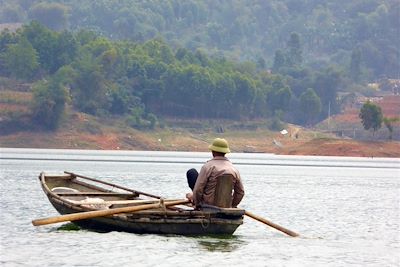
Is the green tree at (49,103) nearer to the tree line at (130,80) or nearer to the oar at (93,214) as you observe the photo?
the tree line at (130,80)

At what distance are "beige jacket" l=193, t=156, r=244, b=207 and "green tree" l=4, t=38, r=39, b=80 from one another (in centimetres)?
13460

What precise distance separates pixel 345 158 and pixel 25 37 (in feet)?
186

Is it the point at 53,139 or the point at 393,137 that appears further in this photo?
the point at 393,137

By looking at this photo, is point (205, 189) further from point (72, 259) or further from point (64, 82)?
point (64, 82)

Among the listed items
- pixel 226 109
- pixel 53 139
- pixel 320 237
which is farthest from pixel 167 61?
pixel 320 237

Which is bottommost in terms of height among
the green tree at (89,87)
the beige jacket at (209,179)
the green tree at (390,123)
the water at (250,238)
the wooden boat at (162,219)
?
the water at (250,238)

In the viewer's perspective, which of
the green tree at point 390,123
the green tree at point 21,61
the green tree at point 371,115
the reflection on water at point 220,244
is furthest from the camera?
the green tree at point 21,61

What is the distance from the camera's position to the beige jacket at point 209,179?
32.1m

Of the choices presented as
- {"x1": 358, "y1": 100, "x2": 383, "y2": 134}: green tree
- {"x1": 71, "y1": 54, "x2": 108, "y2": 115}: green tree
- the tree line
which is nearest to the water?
{"x1": 358, "y1": 100, "x2": 383, "y2": 134}: green tree

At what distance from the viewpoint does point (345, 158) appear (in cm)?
14900

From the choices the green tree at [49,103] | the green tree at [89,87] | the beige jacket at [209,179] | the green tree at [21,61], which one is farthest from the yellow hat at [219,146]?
the green tree at [21,61]

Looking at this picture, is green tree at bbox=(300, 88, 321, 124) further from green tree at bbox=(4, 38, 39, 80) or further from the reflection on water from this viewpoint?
the reflection on water

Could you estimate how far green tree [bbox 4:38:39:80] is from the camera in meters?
165

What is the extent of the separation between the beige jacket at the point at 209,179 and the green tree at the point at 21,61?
5299 inches
